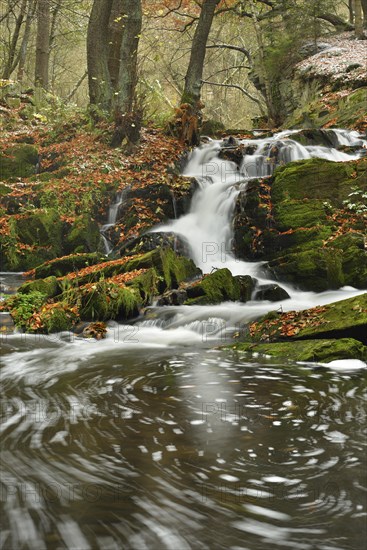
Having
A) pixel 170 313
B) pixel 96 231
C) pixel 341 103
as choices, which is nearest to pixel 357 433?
pixel 170 313

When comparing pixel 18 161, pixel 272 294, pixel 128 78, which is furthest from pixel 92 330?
pixel 128 78

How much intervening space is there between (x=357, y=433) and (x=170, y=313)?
16.1 ft

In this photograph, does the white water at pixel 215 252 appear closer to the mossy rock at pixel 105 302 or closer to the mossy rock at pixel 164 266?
the mossy rock at pixel 105 302

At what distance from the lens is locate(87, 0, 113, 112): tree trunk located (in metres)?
15.9

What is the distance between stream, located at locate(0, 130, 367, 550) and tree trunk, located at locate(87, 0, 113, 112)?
11.1 meters

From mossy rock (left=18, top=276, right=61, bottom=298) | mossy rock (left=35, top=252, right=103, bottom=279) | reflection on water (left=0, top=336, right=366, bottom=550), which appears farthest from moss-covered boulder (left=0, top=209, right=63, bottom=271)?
reflection on water (left=0, top=336, right=366, bottom=550)

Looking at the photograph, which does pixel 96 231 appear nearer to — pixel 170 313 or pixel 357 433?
pixel 170 313

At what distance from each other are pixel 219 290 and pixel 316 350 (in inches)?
117

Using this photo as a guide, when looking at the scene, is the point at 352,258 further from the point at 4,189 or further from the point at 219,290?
the point at 4,189

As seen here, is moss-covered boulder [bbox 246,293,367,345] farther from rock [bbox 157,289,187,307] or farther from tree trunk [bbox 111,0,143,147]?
tree trunk [bbox 111,0,143,147]

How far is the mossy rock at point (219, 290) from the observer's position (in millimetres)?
8750

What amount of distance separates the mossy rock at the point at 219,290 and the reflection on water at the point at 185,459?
3098 mm

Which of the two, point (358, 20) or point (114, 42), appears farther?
point (358, 20)

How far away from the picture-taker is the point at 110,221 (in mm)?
13016
